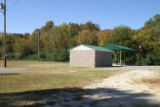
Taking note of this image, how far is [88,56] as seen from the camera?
912 inches

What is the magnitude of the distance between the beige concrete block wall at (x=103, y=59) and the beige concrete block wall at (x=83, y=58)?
0.94m

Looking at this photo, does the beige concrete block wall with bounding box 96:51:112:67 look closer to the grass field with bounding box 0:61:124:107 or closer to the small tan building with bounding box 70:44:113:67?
the small tan building with bounding box 70:44:113:67

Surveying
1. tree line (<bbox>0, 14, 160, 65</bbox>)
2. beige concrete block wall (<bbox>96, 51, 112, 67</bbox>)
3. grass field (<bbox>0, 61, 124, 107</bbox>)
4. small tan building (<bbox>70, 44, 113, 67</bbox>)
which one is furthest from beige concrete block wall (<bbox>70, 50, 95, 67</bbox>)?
tree line (<bbox>0, 14, 160, 65</bbox>)

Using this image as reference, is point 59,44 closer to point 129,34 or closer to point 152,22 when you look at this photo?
point 129,34

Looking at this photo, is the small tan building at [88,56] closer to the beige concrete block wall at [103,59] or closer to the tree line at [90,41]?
the beige concrete block wall at [103,59]

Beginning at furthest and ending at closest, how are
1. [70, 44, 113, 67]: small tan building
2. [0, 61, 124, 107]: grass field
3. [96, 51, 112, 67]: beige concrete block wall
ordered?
[96, 51, 112, 67]: beige concrete block wall, [70, 44, 113, 67]: small tan building, [0, 61, 124, 107]: grass field

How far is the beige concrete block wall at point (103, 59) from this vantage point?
2342 cm

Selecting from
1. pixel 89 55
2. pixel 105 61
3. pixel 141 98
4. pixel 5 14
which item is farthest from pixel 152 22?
pixel 141 98

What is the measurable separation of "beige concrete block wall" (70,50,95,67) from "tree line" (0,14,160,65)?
42.3 feet

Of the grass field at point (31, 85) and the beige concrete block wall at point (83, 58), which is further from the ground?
the beige concrete block wall at point (83, 58)

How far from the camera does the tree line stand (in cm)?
3444

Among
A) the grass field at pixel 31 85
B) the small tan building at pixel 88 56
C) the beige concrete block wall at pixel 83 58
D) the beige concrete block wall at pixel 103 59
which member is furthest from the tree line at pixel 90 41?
the grass field at pixel 31 85

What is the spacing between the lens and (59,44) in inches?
1818

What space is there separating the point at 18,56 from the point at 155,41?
3609 centimetres
